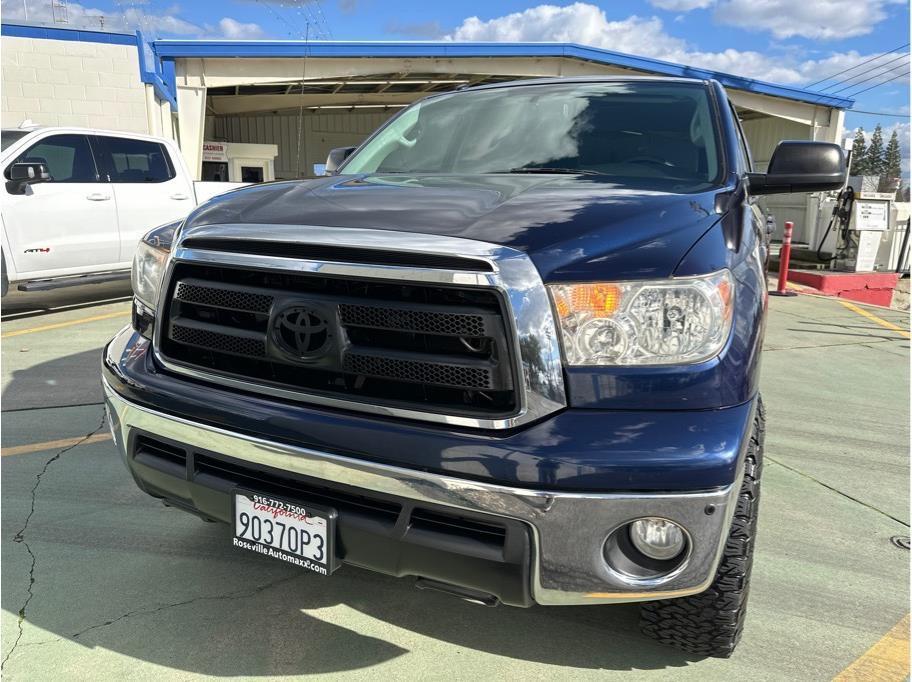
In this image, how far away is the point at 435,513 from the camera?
172cm

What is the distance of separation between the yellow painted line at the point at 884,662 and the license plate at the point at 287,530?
1609mm

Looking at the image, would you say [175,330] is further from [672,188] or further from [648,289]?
[672,188]

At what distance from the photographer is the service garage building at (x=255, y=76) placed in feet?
41.7

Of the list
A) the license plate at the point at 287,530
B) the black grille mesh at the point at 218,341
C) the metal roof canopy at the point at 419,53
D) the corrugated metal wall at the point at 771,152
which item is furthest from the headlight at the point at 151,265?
the corrugated metal wall at the point at 771,152

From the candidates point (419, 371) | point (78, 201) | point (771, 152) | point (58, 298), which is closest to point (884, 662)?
point (419, 371)

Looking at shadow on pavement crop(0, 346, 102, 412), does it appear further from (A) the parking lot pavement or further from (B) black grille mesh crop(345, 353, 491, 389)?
(B) black grille mesh crop(345, 353, 491, 389)

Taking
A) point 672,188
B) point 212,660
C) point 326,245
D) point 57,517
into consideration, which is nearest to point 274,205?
point 326,245

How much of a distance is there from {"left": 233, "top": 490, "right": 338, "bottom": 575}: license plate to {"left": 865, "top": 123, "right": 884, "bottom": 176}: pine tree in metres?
139

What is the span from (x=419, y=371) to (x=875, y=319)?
953 cm

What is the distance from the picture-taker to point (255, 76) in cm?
1498

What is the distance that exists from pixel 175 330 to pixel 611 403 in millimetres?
1373

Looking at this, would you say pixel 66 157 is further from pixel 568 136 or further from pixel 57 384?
pixel 568 136

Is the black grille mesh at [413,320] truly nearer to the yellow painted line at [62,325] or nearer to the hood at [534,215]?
the hood at [534,215]

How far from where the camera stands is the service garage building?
12.7 metres
